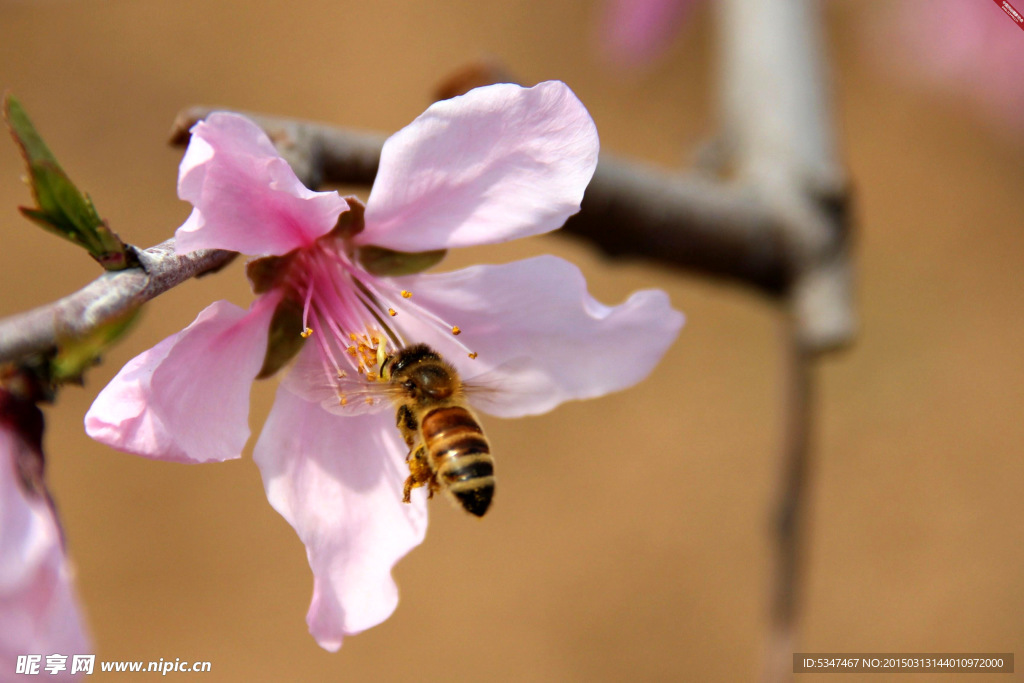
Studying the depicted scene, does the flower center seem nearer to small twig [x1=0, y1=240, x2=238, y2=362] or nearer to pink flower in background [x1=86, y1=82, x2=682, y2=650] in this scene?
pink flower in background [x1=86, y1=82, x2=682, y2=650]

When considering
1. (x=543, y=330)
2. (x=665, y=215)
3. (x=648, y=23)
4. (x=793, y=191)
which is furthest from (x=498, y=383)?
(x=648, y=23)

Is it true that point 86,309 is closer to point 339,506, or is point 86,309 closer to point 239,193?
point 239,193

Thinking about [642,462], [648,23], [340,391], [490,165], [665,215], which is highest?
[490,165]

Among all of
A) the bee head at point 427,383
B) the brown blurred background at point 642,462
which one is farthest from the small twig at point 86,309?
the brown blurred background at point 642,462

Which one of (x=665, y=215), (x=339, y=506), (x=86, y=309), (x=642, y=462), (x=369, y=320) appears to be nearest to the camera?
(x=86, y=309)

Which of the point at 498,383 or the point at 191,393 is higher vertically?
the point at 191,393

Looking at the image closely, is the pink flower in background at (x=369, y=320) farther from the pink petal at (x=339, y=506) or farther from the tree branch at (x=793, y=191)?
the tree branch at (x=793, y=191)

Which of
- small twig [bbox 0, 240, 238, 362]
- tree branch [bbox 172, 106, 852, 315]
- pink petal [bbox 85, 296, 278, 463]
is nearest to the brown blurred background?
tree branch [bbox 172, 106, 852, 315]

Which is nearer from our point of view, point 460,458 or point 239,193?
point 239,193
